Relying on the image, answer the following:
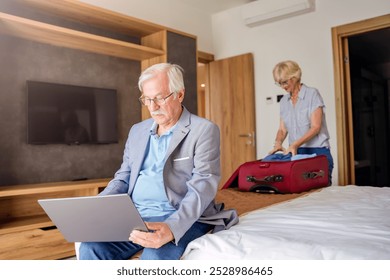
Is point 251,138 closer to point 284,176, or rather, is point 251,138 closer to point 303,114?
point 303,114

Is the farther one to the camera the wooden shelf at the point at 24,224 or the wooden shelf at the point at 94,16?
the wooden shelf at the point at 94,16

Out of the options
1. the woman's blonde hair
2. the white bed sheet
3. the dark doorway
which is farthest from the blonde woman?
the dark doorway

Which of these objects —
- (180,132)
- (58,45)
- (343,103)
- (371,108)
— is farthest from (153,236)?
(371,108)

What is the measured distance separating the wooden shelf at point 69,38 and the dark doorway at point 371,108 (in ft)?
5.67

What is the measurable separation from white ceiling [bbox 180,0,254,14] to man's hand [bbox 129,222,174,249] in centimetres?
253

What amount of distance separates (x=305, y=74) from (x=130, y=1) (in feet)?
4.48

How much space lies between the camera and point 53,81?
6.86 feet

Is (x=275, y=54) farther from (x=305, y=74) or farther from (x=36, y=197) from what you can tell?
(x=36, y=197)

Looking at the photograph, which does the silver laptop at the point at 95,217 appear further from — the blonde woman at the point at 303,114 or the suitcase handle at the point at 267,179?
the blonde woman at the point at 303,114

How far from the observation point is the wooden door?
3.02m

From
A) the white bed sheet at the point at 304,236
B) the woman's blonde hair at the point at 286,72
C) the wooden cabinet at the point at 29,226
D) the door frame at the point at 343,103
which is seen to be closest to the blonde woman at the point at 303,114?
the woman's blonde hair at the point at 286,72

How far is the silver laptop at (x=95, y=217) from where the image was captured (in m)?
0.72

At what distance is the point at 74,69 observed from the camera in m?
2.17

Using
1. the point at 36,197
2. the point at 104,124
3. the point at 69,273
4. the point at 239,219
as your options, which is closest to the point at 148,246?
the point at 69,273
